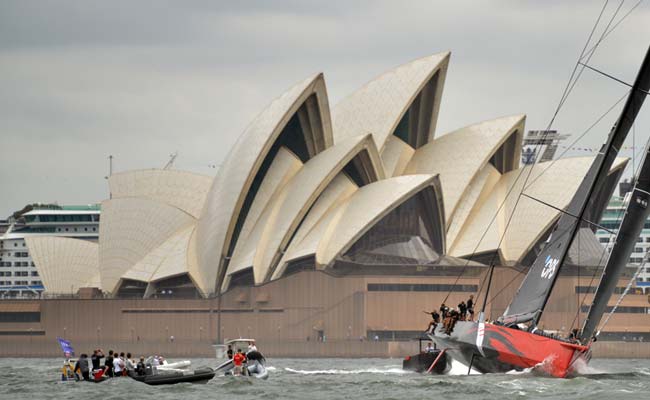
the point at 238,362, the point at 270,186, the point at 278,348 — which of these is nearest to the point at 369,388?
the point at 238,362

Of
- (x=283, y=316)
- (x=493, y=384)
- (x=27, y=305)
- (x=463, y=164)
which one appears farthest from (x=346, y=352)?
(x=493, y=384)

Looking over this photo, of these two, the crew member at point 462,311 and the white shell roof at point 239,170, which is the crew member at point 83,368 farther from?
the white shell roof at point 239,170

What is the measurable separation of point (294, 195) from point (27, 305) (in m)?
16.3

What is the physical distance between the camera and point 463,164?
7856cm

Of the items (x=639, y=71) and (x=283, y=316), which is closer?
(x=639, y=71)

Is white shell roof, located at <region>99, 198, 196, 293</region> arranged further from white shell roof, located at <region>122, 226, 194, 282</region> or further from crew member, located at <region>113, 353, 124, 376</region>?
crew member, located at <region>113, 353, 124, 376</region>

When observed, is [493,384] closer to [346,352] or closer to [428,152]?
[346,352]

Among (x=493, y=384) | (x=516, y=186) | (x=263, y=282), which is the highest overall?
(x=516, y=186)

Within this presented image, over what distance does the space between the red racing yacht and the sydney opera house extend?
117 ft

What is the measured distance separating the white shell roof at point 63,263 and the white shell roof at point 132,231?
476 centimetres

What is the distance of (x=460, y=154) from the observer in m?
79.3

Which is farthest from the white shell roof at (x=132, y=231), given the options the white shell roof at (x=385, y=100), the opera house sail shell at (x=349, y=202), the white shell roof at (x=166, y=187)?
the white shell roof at (x=385, y=100)

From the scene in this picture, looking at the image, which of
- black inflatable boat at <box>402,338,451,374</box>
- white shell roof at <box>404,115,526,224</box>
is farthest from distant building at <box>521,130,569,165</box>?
black inflatable boat at <box>402,338,451,374</box>

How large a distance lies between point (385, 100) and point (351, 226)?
24.2ft
